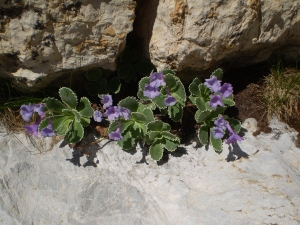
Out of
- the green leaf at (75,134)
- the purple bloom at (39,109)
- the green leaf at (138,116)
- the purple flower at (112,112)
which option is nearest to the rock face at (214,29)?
the green leaf at (138,116)

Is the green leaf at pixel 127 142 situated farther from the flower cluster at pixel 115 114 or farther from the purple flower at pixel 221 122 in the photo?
the purple flower at pixel 221 122

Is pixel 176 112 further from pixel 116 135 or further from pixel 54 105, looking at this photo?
pixel 54 105

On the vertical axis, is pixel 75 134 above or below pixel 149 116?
below

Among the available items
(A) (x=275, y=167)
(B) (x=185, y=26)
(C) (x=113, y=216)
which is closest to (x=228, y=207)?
(A) (x=275, y=167)

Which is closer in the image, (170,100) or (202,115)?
(170,100)

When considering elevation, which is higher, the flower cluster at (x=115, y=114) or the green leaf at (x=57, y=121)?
the flower cluster at (x=115, y=114)

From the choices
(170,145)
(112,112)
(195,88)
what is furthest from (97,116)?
(195,88)

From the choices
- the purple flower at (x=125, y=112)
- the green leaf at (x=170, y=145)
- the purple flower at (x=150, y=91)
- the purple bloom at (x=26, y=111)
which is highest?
the purple flower at (x=150, y=91)

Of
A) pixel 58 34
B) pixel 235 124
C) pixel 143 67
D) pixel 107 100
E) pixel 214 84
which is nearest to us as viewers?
pixel 58 34

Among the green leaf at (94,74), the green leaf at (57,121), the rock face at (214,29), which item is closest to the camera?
the rock face at (214,29)
